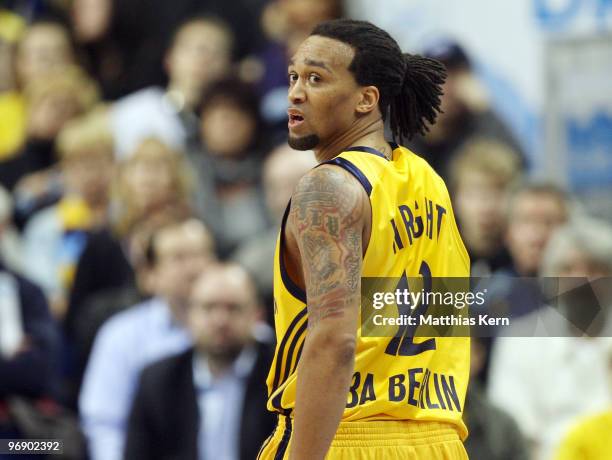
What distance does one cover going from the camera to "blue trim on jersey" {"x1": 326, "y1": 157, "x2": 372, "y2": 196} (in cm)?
365

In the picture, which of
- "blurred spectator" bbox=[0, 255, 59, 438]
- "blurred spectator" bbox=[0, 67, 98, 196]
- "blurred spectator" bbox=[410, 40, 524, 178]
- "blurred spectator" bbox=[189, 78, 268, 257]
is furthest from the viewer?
"blurred spectator" bbox=[0, 67, 98, 196]

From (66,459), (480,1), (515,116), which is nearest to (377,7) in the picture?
(480,1)

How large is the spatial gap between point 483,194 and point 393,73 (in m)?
4.46

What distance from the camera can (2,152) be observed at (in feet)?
34.0

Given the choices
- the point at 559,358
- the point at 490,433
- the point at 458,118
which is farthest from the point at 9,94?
the point at 559,358

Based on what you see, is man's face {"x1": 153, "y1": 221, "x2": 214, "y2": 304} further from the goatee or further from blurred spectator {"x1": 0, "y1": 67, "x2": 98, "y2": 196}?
the goatee

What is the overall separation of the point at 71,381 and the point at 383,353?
18.2 feet

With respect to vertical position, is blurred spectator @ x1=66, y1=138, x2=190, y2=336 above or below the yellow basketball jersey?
above

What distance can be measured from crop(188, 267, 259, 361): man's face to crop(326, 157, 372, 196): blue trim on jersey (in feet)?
13.6

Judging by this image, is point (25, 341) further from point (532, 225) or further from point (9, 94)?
point (532, 225)

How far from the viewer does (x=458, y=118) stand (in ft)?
28.8

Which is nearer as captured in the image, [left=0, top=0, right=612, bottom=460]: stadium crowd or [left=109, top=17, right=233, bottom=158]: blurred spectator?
[left=0, top=0, right=612, bottom=460]: stadium crowd

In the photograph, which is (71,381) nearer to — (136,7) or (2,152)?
(2,152)

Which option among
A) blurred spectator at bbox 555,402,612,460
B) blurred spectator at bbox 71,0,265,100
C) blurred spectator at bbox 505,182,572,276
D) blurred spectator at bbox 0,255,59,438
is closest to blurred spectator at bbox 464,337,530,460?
blurred spectator at bbox 555,402,612,460
